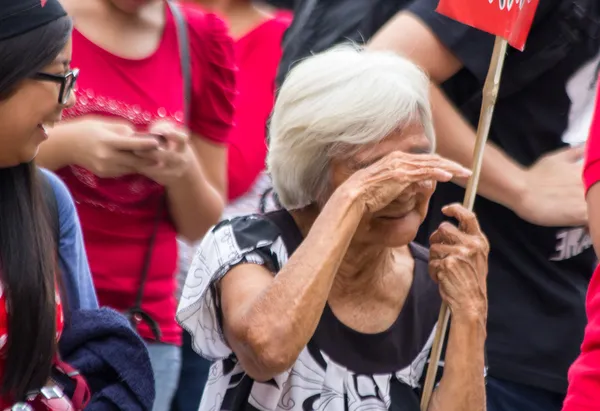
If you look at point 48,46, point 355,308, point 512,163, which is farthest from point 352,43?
point 48,46

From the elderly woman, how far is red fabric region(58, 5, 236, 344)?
1.80 ft

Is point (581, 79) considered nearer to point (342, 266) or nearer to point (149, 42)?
point (342, 266)

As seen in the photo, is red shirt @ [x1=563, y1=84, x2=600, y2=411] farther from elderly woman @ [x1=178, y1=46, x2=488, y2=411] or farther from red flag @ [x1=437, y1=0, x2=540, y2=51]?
red flag @ [x1=437, y1=0, x2=540, y2=51]

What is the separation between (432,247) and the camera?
9.75 ft

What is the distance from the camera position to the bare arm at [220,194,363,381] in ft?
8.61

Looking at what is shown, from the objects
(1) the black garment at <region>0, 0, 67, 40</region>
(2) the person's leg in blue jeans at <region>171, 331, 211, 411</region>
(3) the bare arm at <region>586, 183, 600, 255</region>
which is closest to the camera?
(3) the bare arm at <region>586, 183, 600, 255</region>

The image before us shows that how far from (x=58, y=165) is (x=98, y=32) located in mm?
354

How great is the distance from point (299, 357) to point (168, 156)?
0.69m

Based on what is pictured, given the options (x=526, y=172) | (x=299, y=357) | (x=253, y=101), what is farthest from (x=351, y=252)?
(x=253, y=101)

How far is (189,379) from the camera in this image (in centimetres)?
411

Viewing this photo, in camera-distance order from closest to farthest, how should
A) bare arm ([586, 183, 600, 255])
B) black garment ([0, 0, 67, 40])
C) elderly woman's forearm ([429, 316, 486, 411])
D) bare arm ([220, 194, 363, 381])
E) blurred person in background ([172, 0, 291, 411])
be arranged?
bare arm ([586, 183, 600, 255]) → black garment ([0, 0, 67, 40]) → bare arm ([220, 194, 363, 381]) → elderly woman's forearm ([429, 316, 486, 411]) → blurred person in background ([172, 0, 291, 411])

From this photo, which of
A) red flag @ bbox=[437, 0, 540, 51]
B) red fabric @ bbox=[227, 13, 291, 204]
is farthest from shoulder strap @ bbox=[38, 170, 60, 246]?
red fabric @ bbox=[227, 13, 291, 204]

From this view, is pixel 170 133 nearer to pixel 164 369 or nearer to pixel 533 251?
pixel 164 369

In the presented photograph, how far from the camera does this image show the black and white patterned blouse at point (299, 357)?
111 inches
